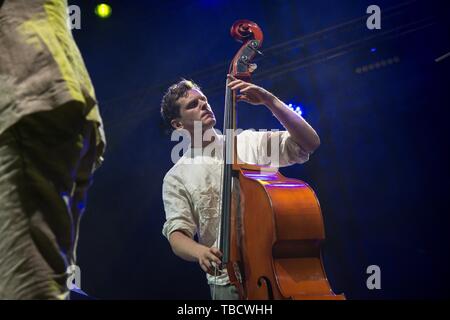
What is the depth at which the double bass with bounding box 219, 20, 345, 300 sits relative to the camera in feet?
6.17

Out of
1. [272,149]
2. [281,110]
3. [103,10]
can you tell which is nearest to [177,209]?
[272,149]

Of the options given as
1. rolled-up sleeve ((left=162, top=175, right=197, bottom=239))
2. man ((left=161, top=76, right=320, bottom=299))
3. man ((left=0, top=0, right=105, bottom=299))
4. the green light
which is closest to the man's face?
man ((left=161, top=76, right=320, bottom=299))

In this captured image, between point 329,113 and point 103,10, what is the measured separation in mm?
2303

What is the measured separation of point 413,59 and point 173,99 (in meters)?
2.23

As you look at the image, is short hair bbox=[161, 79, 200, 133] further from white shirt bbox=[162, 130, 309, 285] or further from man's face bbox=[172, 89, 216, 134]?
white shirt bbox=[162, 130, 309, 285]

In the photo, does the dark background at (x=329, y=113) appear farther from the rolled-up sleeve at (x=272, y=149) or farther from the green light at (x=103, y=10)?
the rolled-up sleeve at (x=272, y=149)

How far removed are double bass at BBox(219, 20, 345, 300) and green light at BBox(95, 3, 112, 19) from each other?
2857mm

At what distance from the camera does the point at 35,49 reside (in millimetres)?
1053

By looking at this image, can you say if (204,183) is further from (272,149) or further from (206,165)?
(272,149)

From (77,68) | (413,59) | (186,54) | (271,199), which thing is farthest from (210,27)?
(77,68)

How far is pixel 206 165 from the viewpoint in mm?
2521

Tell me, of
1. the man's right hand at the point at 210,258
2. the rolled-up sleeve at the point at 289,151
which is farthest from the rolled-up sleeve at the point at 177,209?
the rolled-up sleeve at the point at 289,151
